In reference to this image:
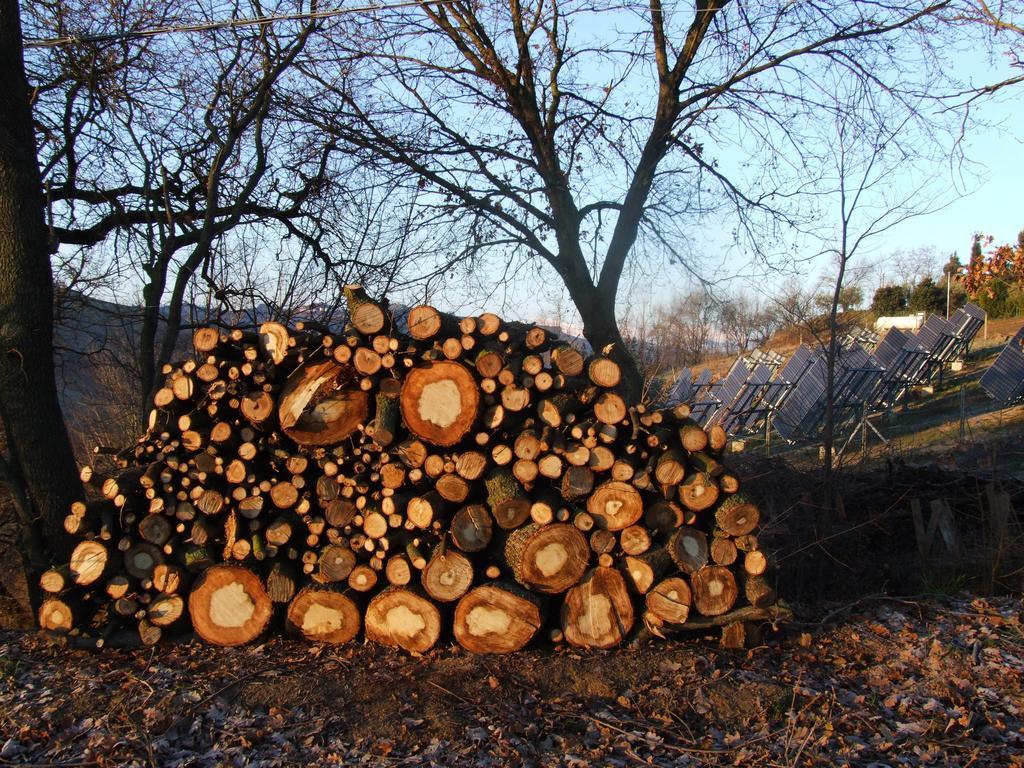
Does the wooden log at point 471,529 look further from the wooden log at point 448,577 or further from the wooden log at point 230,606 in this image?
the wooden log at point 230,606

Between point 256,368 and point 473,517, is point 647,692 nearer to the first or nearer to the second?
point 473,517

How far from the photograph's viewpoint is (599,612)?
4406 millimetres

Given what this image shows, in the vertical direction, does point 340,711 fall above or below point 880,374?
below

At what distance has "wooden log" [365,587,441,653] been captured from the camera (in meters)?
4.42

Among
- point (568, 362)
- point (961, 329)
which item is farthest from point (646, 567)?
point (961, 329)

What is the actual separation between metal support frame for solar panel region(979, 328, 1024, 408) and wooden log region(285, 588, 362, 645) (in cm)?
1636

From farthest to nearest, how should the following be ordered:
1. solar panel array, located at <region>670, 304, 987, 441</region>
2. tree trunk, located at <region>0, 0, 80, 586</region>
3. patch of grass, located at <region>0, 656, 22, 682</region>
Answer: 1. solar panel array, located at <region>670, 304, 987, 441</region>
2. tree trunk, located at <region>0, 0, 80, 586</region>
3. patch of grass, located at <region>0, 656, 22, 682</region>

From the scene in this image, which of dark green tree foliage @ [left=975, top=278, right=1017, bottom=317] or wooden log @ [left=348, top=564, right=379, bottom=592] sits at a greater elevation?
dark green tree foliage @ [left=975, top=278, right=1017, bottom=317]

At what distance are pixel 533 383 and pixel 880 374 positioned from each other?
14087 millimetres

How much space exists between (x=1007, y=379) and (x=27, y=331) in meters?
18.3

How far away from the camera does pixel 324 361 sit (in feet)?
15.1

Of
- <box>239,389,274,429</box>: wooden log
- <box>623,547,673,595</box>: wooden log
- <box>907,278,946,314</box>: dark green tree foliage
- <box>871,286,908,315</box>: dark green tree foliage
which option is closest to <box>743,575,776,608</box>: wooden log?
<box>623,547,673,595</box>: wooden log

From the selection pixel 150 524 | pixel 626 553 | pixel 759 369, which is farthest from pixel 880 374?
pixel 150 524

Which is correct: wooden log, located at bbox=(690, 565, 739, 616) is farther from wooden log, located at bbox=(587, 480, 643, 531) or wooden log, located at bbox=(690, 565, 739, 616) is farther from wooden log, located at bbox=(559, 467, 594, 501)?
wooden log, located at bbox=(559, 467, 594, 501)
